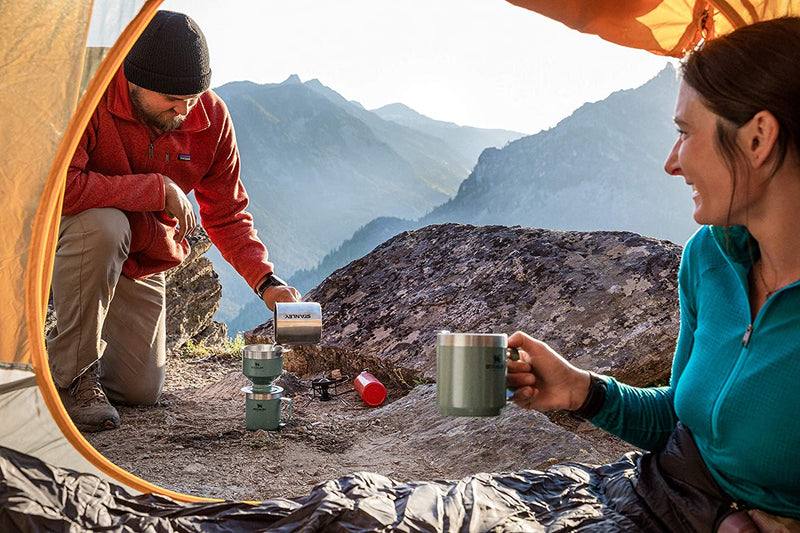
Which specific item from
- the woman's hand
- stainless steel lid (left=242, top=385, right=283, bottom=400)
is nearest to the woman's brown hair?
the woman's hand

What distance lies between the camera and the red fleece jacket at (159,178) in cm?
247

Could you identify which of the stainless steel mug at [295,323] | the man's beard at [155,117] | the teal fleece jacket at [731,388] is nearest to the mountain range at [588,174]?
the man's beard at [155,117]

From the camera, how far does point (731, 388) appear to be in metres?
1.00

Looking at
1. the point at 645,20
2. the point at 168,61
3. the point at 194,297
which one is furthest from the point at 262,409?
the point at 194,297

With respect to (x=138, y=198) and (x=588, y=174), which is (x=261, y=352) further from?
(x=588, y=174)

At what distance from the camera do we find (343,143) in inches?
1689

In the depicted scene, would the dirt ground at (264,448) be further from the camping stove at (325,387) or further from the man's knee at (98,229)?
the man's knee at (98,229)

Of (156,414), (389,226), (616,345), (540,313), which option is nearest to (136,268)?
(156,414)

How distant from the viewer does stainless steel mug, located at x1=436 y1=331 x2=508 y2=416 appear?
108 centimetres

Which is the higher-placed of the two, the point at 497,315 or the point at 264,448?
the point at 497,315

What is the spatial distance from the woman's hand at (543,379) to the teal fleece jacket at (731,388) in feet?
0.21

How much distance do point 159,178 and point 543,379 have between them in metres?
1.81

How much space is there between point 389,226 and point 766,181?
1213 inches

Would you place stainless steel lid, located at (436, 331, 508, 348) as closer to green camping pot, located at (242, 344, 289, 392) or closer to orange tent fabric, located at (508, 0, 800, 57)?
orange tent fabric, located at (508, 0, 800, 57)
